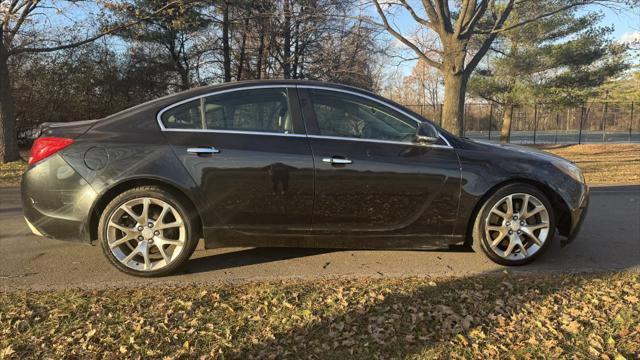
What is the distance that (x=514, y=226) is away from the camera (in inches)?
160

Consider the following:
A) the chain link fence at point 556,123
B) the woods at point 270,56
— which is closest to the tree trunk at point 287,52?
the woods at point 270,56

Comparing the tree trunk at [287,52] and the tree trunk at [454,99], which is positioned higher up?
the tree trunk at [287,52]

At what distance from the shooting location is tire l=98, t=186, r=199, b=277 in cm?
370

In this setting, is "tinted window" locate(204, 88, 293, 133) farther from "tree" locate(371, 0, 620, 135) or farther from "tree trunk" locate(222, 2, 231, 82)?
"tree trunk" locate(222, 2, 231, 82)

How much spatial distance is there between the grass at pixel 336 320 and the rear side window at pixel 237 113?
4.28 feet

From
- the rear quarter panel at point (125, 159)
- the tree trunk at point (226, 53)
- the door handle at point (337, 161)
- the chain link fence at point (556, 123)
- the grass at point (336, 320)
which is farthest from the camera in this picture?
the chain link fence at point (556, 123)

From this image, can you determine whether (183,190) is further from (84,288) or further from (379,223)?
(379,223)

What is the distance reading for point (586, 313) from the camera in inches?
122

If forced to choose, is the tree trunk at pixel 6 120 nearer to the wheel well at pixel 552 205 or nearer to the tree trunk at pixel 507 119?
the wheel well at pixel 552 205

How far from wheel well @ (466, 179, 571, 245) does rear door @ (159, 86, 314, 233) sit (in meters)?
1.46

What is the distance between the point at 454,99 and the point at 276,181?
31.5 ft

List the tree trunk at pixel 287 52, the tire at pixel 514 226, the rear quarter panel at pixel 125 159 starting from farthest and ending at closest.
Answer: the tree trunk at pixel 287 52, the tire at pixel 514 226, the rear quarter panel at pixel 125 159

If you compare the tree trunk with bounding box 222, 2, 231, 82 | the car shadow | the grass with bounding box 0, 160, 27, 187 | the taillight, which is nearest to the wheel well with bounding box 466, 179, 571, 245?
the car shadow

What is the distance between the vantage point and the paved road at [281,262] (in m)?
3.80
